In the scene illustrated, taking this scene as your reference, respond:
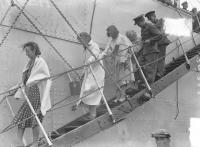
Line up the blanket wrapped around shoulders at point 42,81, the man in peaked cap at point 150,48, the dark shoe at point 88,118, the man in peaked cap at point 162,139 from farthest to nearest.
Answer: the man in peaked cap at point 150,48 < the dark shoe at point 88,118 < the blanket wrapped around shoulders at point 42,81 < the man in peaked cap at point 162,139

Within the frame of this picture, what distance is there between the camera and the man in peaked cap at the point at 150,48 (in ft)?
23.9

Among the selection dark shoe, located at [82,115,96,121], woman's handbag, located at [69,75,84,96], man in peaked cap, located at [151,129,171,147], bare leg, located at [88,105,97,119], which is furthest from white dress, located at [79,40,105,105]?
man in peaked cap, located at [151,129,171,147]

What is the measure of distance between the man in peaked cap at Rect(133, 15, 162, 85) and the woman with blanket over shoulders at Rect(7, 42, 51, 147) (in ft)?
6.81

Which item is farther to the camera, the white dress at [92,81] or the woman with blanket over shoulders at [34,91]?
the white dress at [92,81]

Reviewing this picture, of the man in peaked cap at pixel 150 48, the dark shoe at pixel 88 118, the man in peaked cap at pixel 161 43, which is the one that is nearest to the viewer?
the dark shoe at pixel 88 118

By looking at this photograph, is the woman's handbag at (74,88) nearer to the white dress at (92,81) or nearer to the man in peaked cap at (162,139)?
the white dress at (92,81)

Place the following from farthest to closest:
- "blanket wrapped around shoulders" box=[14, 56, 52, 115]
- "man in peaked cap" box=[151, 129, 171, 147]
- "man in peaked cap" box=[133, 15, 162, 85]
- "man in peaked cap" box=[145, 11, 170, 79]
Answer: "man in peaked cap" box=[145, 11, 170, 79], "man in peaked cap" box=[133, 15, 162, 85], "blanket wrapped around shoulders" box=[14, 56, 52, 115], "man in peaked cap" box=[151, 129, 171, 147]

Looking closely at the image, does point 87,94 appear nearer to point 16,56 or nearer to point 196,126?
point 16,56

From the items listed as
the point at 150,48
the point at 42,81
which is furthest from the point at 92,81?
the point at 150,48

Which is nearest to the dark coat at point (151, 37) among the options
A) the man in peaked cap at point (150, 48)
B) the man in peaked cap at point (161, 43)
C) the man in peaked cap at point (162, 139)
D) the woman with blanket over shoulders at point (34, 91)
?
the man in peaked cap at point (150, 48)

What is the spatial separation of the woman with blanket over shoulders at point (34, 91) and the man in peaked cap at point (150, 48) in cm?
207

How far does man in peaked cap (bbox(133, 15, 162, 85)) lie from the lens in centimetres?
728

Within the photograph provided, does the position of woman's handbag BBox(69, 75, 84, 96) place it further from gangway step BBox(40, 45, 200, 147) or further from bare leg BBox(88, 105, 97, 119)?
bare leg BBox(88, 105, 97, 119)

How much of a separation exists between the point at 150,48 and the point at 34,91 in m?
2.40
